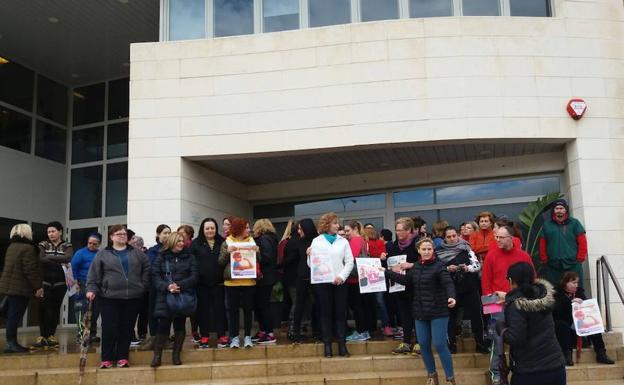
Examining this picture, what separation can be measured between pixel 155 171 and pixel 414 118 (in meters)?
4.64

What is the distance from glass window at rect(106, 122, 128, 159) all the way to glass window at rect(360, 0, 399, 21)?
7590 millimetres

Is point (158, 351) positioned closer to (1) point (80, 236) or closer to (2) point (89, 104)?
(1) point (80, 236)

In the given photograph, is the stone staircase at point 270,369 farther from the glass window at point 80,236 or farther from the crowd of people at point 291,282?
the glass window at point 80,236

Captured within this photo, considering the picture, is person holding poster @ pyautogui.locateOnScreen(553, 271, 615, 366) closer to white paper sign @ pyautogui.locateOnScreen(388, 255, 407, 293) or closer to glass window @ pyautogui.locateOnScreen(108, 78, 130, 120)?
white paper sign @ pyautogui.locateOnScreen(388, 255, 407, 293)

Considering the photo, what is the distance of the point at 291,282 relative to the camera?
843 centimetres

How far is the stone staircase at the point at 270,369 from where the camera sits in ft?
22.4

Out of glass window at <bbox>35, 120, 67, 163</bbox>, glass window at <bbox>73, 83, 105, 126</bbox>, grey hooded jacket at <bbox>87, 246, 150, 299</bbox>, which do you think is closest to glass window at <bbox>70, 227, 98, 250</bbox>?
glass window at <bbox>35, 120, 67, 163</bbox>

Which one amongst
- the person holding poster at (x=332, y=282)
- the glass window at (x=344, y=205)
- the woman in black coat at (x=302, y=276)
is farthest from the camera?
the glass window at (x=344, y=205)

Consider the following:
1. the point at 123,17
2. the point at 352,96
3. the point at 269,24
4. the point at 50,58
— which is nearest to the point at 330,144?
the point at 352,96

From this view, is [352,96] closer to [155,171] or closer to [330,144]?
[330,144]

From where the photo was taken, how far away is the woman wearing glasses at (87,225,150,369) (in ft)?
22.6

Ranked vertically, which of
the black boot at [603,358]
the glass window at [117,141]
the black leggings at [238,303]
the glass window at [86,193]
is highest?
the glass window at [117,141]

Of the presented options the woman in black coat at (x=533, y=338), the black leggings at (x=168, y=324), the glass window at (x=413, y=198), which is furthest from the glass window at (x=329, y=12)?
the woman in black coat at (x=533, y=338)

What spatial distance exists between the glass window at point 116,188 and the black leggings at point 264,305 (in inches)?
302
